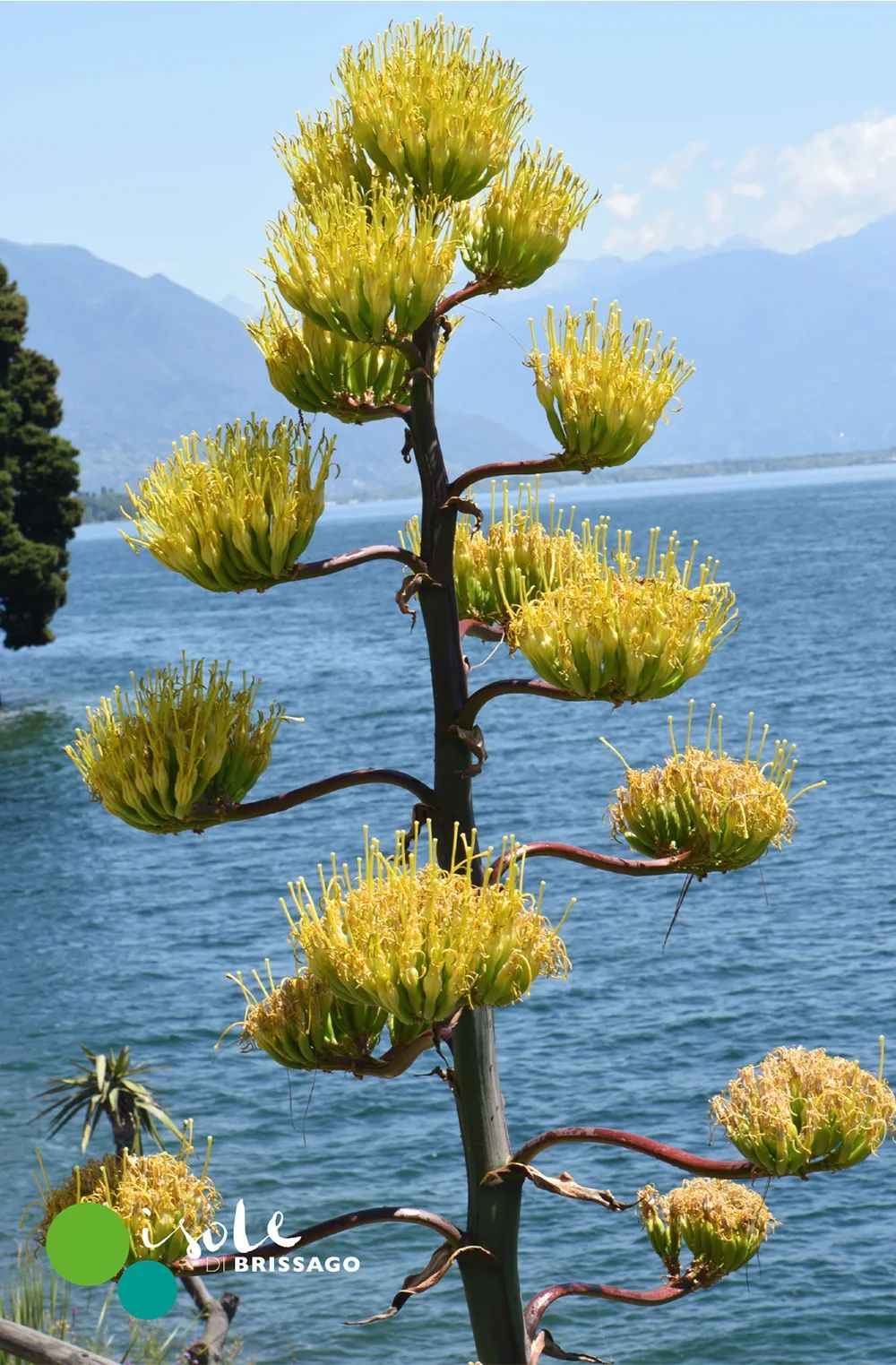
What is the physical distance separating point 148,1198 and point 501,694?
256 cm

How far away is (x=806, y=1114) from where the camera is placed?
23.2ft

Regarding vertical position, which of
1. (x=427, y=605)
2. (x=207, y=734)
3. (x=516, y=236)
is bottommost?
(x=207, y=734)

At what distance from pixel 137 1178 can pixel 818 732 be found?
147 ft

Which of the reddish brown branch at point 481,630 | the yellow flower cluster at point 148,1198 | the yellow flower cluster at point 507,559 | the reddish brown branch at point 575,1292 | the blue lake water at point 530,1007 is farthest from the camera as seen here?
the blue lake water at point 530,1007

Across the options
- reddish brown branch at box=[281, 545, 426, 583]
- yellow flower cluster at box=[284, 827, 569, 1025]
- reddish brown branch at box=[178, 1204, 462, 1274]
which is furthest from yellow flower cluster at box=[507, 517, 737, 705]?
reddish brown branch at box=[178, 1204, 462, 1274]

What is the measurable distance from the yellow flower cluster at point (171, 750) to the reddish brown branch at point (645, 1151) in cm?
192

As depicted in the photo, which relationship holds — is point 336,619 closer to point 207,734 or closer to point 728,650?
point 728,650

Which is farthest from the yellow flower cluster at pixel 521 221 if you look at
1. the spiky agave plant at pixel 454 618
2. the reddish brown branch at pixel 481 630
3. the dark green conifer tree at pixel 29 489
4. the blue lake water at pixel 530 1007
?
the dark green conifer tree at pixel 29 489

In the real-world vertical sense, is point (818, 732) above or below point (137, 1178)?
below

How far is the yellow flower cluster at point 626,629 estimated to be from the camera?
6.71 metres

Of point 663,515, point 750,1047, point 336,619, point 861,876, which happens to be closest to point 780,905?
point 861,876

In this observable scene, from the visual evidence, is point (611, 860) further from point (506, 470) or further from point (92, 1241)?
point (92, 1241)

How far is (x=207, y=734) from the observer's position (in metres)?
6.92

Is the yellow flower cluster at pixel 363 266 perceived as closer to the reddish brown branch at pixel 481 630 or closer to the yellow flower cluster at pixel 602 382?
the yellow flower cluster at pixel 602 382
